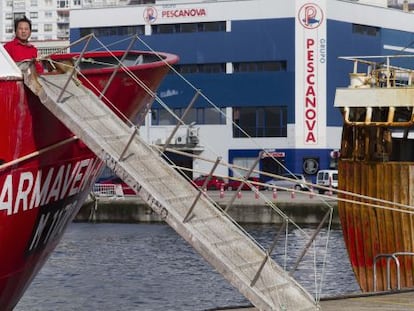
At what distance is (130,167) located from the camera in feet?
38.9

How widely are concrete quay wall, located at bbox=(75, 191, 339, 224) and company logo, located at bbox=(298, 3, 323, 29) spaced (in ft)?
58.3

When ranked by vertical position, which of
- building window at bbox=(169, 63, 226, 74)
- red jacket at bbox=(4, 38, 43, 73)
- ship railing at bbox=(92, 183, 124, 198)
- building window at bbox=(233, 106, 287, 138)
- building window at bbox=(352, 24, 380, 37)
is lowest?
ship railing at bbox=(92, 183, 124, 198)

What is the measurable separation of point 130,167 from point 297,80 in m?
54.7

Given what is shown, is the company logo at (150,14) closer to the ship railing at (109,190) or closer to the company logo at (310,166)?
the company logo at (310,166)

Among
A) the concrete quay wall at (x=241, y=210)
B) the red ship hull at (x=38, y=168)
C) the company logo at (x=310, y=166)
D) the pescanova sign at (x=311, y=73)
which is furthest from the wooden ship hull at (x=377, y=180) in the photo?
the company logo at (x=310, y=166)

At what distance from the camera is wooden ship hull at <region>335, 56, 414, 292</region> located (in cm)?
1980

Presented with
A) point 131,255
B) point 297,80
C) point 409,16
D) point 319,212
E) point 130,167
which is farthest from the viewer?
point 409,16

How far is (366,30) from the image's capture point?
225 feet

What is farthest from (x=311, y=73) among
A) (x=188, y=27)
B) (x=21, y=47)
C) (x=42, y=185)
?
(x=42, y=185)

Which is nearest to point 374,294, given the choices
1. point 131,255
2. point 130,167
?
point 130,167

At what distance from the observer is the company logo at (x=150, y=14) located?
69.0m

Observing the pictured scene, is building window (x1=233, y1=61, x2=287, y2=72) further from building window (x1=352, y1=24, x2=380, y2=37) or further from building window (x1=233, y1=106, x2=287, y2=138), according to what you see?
building window (x1=352, y1=24, x2=380, y2=37)

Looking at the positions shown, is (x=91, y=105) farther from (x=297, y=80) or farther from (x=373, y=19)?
(x=373, y=19)

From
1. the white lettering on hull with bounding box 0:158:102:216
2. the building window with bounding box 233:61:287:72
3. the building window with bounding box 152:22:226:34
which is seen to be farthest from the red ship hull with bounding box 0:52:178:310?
the building window with bounding box 152:22:226:34
